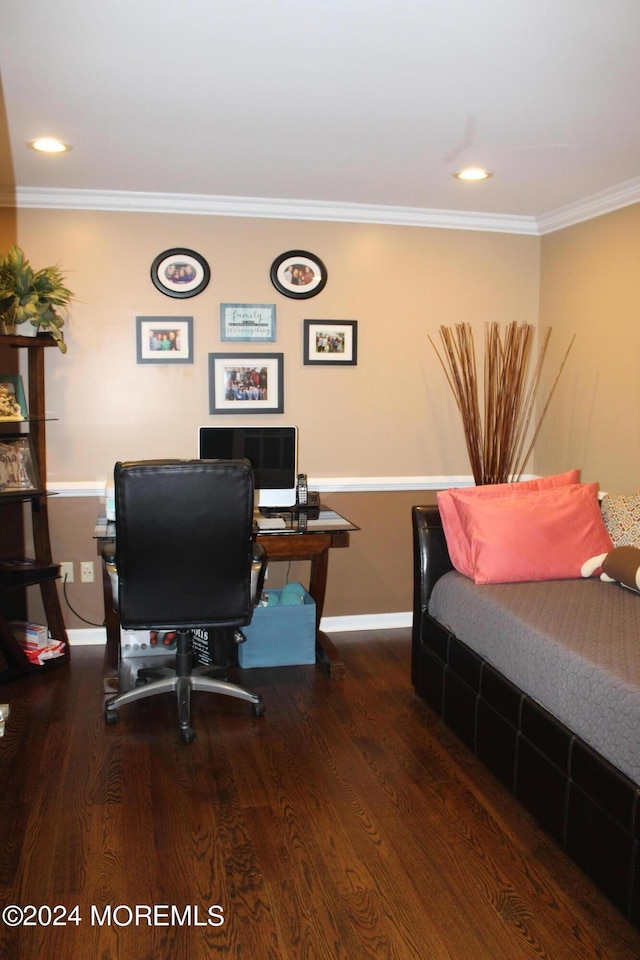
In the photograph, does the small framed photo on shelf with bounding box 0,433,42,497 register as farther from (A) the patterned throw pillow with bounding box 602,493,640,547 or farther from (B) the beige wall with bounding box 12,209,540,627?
(A) the patterned throw pillow with bounding box 602,493,640,547

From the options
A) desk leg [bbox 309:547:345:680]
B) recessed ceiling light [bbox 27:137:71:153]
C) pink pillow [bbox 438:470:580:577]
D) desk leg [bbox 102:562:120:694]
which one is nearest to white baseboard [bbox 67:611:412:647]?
desk leg [bbox 309:547:345:680]

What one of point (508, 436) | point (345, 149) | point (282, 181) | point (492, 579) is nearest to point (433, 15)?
point (345, 149)

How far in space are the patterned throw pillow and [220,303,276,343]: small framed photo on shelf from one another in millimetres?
1914

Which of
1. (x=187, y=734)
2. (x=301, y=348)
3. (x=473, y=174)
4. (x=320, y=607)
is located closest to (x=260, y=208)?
(x=301, y=348)

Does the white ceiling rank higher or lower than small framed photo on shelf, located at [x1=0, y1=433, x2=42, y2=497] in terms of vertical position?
higher

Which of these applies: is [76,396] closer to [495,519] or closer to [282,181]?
[282,181]

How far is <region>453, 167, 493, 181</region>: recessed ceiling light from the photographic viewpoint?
3.44 metres

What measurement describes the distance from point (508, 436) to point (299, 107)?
7.11 feet

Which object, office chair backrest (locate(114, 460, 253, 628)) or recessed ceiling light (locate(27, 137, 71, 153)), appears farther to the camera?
recessed ceiling light (locate(27, 137, 71, 153))

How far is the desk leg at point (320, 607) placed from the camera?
370 centimetres

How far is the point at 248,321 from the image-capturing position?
4145 mm

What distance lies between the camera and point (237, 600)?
9.99ft

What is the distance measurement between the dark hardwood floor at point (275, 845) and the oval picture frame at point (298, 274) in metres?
2.13

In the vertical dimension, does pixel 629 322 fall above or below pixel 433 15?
below
